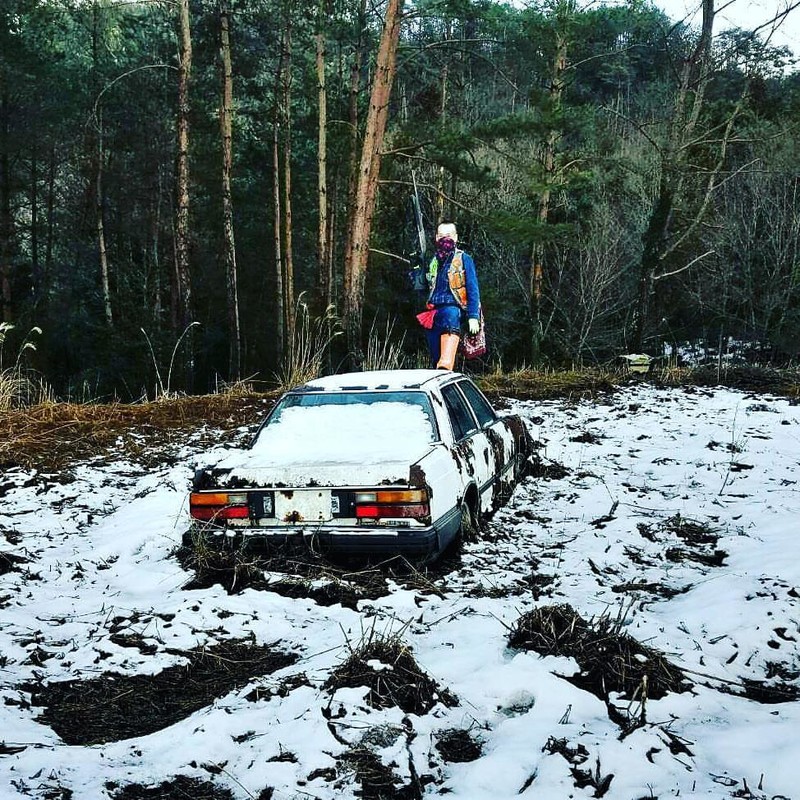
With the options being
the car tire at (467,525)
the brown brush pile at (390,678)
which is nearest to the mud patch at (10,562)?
the brown brush pile at (390,678)

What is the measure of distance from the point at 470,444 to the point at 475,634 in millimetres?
1937

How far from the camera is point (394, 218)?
28.7 meters

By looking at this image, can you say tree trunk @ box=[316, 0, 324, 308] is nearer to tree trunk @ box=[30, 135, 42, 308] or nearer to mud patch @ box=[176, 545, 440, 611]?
tree trunk @ box=[30, 135, 42, 308]

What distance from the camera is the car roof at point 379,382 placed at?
5.29 metres

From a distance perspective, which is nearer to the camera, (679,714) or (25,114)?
(679,714)

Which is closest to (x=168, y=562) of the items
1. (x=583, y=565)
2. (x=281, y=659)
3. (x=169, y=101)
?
(x=281, y=659)

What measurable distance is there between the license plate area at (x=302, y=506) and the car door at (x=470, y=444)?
3.30 ft

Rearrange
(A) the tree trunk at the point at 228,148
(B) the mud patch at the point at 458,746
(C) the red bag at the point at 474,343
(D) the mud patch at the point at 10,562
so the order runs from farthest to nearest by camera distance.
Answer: (A) the tree trunk at the point at 228,148
(C) the red bag at the point at 474,343
(D) the mud patch at the point at 10,562
(B) the mud patch at the point at 458,746

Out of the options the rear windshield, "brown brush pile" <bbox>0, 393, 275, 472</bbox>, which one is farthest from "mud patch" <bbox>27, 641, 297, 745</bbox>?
"brown brush pile" <bbox>0, 393, 275, 472</bbox>

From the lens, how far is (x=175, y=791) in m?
2.42

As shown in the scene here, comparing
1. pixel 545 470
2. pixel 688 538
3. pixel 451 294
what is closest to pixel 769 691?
pixel 688 538

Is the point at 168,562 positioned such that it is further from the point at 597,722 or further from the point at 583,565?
the point at 597,722

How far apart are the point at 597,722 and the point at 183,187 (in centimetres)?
1700

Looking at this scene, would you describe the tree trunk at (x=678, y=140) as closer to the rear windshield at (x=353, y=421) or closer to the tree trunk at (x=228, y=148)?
the tree trunk at (x=228, y=148)
